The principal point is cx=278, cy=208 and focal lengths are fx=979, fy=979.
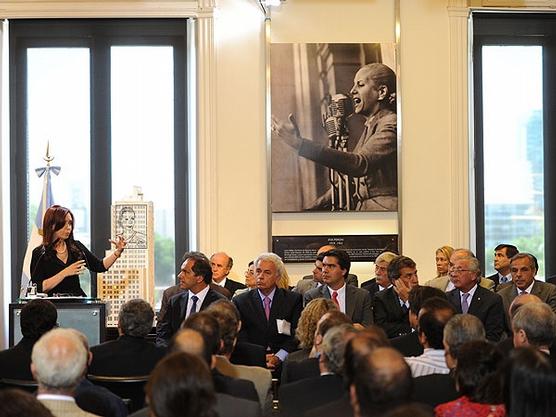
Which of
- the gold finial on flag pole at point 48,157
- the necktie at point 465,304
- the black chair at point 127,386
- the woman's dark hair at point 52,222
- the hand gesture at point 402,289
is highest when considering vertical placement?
the gold finial on flag pole at point 48,157

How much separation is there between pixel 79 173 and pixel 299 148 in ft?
8.19

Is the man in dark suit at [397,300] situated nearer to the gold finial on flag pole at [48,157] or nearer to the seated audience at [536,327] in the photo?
the seated audience at [536,327]

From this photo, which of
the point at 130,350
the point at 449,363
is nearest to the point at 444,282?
the point at 130,350

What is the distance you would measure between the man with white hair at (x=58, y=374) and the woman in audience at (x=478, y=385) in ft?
4.63

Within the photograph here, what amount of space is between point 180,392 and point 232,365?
200 cm

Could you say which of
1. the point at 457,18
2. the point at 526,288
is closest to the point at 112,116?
the point at 457,18

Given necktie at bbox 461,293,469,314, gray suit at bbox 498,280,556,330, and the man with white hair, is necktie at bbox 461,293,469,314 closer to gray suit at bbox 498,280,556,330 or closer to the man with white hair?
gray suit at bbox 498,280,556,330

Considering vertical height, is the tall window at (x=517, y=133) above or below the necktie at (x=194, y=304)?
above

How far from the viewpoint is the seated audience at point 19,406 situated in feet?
9.20

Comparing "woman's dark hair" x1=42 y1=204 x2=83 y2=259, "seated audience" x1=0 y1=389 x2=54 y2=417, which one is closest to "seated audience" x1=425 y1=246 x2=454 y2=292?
"woman's dark hair" x1=42 y1=204 x2=83 y2=259

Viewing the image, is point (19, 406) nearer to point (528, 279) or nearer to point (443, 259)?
point (528, 279)

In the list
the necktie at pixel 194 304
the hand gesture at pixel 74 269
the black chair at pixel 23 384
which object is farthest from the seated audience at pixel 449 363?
the hand gesture at pixel 74 269

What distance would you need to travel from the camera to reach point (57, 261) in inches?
322

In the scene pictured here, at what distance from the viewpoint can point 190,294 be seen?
741 cm
